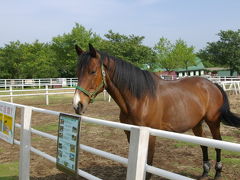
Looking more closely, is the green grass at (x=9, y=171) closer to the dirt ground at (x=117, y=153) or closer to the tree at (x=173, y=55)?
the dirt ground at (x=117, y=153)

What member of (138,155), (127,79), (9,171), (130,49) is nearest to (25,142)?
(9,171)

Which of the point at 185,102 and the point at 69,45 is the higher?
the point at 69,45

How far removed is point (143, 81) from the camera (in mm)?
3066

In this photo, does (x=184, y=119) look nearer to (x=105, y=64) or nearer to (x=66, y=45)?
(x=105, y=64)

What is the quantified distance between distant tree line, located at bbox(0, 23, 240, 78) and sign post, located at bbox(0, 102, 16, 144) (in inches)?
1180

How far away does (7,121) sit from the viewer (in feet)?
12.7

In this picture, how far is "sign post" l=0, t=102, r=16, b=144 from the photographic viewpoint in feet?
12.1

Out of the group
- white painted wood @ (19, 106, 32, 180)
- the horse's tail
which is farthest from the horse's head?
the horse's tail

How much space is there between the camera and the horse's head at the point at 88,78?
8.50 feet

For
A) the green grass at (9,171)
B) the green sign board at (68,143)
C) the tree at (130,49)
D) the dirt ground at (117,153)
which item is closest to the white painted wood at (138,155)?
the green sign board at (68,143)

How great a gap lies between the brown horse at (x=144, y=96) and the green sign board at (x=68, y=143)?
7.1 inches

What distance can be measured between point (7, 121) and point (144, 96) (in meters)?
2.42

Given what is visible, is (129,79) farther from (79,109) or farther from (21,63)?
(21,63)

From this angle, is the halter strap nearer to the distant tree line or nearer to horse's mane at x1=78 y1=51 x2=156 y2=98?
horse's mane at x1=78 y1=51 x2=156 y2=98
